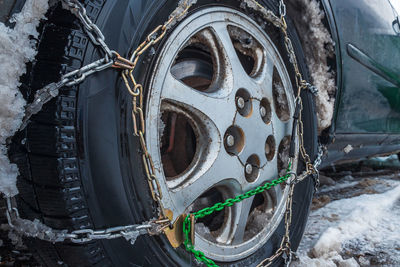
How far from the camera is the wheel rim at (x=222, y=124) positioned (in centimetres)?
92

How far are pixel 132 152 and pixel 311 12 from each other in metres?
1.02

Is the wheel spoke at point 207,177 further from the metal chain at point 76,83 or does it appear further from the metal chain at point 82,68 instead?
the metal chain at point 82,68

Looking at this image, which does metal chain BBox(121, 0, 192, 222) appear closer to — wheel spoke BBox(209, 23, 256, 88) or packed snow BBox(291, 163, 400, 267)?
wheel spoke BBox(209, 23, 256, 88)

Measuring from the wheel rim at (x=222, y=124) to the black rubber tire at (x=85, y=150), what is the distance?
8cm

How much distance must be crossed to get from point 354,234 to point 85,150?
5.02 feet

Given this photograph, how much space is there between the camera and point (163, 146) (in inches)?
49.5

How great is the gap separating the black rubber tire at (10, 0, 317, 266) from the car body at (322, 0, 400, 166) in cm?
106

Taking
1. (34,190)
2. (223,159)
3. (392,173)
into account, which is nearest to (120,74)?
(34,190)

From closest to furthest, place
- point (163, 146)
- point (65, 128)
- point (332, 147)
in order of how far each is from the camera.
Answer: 1. point (65, 128)
2. point (163, 146)
3. point (332, 147)

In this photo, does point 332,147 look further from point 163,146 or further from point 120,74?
point 120,74

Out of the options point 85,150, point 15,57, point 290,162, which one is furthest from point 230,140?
point 15,57

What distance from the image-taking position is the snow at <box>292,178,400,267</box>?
1493 millimetres

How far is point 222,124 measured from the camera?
103 centimetres

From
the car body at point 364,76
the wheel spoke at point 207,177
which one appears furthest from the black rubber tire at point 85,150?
the car body at point 364,76
